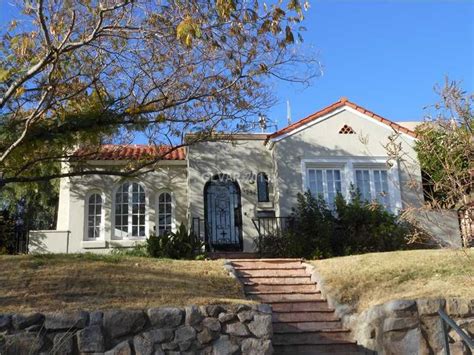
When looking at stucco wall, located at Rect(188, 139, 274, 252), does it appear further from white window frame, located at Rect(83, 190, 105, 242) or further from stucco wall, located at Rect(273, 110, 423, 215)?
white window frame, located at Rect(83, 190, 105, 242)

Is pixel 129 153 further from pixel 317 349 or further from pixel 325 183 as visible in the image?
Result: pixel 317 349

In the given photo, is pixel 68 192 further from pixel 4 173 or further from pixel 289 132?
pixel 289 132

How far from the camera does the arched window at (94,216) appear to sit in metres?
17.3

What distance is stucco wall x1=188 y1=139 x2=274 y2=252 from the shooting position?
16.7 metres

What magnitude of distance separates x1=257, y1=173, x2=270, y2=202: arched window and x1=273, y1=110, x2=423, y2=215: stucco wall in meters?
0.71

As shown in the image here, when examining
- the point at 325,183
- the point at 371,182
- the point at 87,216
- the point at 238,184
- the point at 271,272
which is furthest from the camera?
the point at 87,216

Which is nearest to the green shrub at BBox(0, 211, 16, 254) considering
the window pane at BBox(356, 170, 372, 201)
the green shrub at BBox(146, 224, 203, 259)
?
the green shrub at BBox(146, 224, 203, 259)

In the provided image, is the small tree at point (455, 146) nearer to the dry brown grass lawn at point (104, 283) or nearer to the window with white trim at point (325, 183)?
the dry brown grass lawn at point (104, 283)

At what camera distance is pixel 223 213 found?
17.1 m

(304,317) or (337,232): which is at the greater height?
(337,232)

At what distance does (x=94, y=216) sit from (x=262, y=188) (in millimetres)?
5126

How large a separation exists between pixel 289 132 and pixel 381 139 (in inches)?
110

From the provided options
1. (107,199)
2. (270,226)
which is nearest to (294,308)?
(270,226)

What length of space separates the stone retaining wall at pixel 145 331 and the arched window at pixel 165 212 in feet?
30.5
